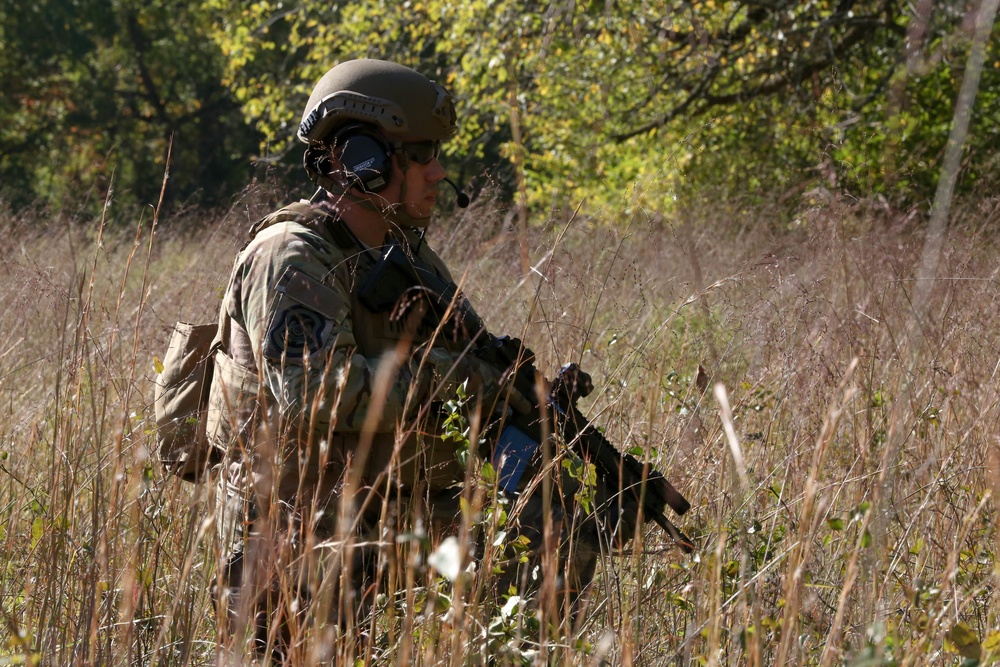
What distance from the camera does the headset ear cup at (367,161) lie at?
2273mm

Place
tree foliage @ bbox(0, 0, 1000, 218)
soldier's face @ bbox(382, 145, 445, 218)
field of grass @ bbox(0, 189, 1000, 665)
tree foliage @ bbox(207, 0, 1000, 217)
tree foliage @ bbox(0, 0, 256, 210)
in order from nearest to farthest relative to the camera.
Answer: field of grass @ bbox(0, 189, 1000, 665) < soldier's face @ bbox(382, 145, 445, 218) < tree foliage @ bbox(0, 0, 1000, 218) < tree foliage @ bbox(207, 0, 1000, 217) < tree foliage @ bbox(0, 0, 256, 210)

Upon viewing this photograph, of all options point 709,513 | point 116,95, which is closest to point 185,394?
point 709,513

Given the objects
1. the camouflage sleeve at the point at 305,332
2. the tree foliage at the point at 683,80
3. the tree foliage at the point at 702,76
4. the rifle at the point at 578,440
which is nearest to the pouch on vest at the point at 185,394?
the camouflage sleeve at the point at 305,332

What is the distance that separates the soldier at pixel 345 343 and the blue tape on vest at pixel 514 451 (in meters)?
0.06

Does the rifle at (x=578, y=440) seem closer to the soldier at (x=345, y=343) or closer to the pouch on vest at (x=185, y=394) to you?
the soldier at (x=345, y=343)

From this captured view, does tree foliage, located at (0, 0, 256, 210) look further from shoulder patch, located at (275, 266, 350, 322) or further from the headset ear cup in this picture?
shoulder patch, located at (275, 266, 350, 322)

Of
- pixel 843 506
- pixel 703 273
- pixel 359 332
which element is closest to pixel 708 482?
pixel 843 506

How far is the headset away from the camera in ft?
7.46

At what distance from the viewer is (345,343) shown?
6.71 ft

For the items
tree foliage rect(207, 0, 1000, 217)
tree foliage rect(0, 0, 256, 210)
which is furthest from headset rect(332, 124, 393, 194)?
tree foliage rect(0, 0, 256, 210)

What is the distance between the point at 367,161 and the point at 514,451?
694mm

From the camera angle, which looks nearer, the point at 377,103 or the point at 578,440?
the point at 578,440

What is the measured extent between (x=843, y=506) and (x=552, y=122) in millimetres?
7217

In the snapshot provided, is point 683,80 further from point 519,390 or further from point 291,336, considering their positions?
point 291,336
